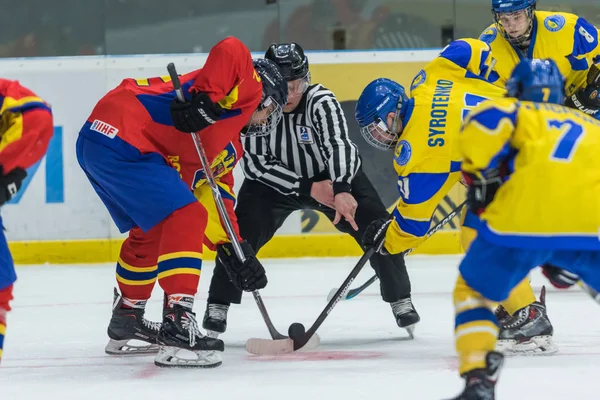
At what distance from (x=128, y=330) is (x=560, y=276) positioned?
1.54 m

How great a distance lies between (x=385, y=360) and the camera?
300 centimetres

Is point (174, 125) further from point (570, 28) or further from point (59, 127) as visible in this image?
point (59, 127)

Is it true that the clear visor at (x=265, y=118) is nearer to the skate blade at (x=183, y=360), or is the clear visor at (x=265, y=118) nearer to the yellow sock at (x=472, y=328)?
the skate blade at (x=183, y=360)

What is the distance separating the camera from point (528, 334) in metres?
3.09

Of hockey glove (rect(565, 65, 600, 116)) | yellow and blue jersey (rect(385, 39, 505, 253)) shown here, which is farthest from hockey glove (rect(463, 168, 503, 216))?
hockey glove (rect(565, 65, 600, 116))

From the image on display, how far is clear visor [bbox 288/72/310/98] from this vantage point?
3.52 m

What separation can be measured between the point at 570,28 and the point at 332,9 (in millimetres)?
2623

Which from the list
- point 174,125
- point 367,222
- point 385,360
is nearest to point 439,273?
point 367,222

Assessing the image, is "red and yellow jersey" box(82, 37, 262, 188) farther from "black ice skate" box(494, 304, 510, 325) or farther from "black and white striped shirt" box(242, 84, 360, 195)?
"black ice skate" box(494, 304, 510, 325)

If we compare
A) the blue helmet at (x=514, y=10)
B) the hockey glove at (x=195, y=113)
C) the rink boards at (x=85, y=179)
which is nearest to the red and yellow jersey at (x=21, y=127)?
the hockey glove at (x=195, y=113)

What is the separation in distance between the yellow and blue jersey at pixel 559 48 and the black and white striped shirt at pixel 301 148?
72 centimetres

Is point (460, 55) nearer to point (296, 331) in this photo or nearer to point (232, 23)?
point (296, 331)

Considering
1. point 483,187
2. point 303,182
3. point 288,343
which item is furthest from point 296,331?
point 483,187

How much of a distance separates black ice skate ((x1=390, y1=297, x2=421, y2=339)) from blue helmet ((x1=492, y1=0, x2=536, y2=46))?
111 centimetres
